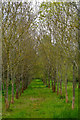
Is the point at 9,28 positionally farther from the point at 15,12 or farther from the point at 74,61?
the point at 74,61

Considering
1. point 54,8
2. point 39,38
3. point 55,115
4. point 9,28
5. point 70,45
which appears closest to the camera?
point 55,115

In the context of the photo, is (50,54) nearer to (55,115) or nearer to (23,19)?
(23,19)

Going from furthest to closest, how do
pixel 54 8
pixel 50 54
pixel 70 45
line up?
1. pixel 50 54
2. pixel 70 45
3. pixel 54 8

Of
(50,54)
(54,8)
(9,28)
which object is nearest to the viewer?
(54,8)

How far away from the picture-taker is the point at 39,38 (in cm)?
2767

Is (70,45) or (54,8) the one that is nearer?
(54,8)

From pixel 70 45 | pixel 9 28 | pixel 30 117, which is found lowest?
pixel 30 117

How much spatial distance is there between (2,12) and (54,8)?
366 cm

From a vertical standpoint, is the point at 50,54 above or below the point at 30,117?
above

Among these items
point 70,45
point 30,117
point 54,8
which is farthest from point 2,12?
point 30,117

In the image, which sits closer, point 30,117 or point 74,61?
point 30,117

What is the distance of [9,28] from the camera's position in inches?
547

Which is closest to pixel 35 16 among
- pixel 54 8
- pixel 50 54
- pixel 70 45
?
pixel 54 8

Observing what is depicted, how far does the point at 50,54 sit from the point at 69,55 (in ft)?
36.3
